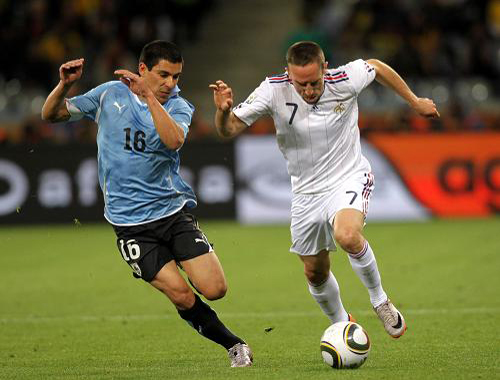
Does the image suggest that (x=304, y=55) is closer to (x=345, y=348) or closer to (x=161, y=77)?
(x=161, y=77)

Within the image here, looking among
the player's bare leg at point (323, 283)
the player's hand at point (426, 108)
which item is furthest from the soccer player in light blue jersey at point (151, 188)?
the player's hand at point (426, 108)

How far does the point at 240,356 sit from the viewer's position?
670 cm

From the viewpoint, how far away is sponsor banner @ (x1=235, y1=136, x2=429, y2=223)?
1617 cm

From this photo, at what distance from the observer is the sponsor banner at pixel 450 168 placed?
16.0 metres

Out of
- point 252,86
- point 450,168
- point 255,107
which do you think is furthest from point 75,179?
point 255,107

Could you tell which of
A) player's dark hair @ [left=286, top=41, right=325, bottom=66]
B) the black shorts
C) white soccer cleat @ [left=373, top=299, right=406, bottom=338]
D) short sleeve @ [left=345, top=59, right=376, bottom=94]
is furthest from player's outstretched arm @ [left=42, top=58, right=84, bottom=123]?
white soccer cleat @ [left=373, top=299, right=406, bottom=338]

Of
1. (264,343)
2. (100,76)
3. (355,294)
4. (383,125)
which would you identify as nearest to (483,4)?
(383,125)

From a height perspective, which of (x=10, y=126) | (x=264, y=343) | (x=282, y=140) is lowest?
(x=10, y=126)

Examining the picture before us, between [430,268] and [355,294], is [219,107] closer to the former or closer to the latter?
[355,294]

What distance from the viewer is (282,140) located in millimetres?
7227

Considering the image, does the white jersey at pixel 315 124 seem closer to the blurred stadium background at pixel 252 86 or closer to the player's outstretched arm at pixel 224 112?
the player's outstretched arm at pixel 224 112

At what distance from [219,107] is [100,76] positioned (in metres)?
14.1

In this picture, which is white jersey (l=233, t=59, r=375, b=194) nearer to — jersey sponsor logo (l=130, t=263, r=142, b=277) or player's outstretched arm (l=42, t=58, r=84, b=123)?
player's outstretched arm (l=42, t=58, r=84, b=123)

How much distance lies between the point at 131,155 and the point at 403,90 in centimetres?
200
